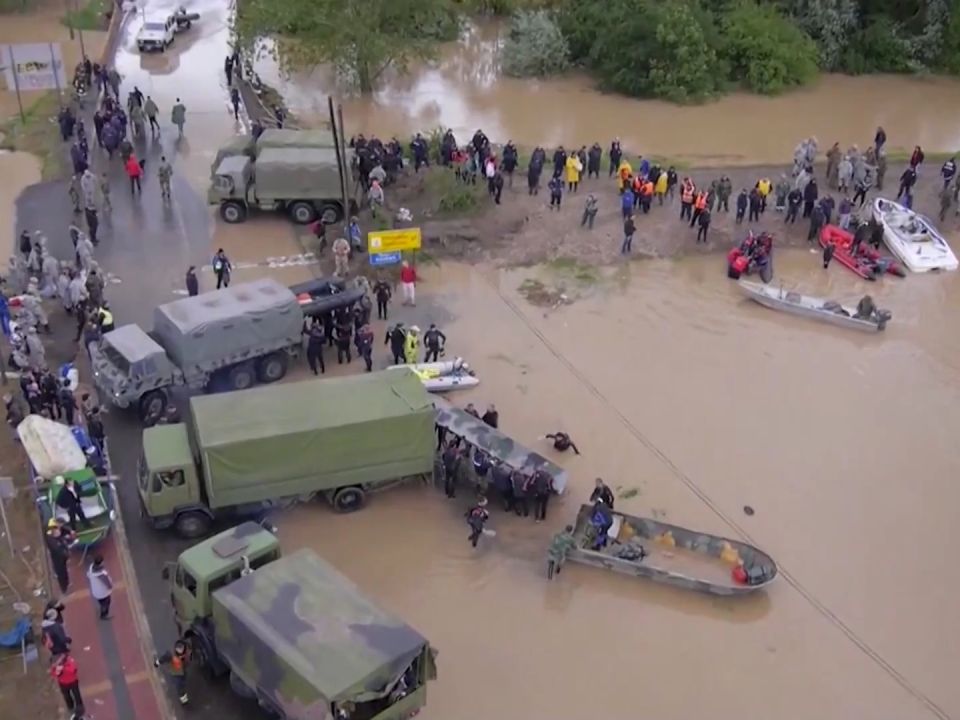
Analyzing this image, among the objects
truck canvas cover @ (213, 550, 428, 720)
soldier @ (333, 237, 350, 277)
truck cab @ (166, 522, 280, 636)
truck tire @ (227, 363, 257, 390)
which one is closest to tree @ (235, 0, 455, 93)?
soldier @ (333, 237, 350, 277)

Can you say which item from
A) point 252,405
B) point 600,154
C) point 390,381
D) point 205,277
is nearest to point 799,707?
point 390,381

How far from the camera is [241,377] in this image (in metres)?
22.5

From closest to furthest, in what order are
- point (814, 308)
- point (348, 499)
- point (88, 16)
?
point (348, 499) → point (814, 308) → point (88, 16)

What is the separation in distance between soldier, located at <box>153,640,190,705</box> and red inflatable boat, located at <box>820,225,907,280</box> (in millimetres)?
20038

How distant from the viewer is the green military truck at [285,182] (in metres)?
29.2

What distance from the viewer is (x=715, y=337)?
25.4m

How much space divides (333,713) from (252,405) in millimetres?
6803

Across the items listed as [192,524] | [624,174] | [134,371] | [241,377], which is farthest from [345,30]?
[192,524]

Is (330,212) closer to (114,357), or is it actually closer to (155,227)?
(155,227)

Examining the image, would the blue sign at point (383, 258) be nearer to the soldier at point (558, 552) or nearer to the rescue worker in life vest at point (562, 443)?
the rescue worker in life vest at point (562, 443)

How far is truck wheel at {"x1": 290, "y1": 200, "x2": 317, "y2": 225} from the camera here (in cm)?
2964

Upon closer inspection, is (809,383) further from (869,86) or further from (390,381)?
(869,86)

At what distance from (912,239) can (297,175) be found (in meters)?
16.4

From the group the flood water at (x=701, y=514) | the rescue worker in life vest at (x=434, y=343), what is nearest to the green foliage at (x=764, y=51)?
the flood water at (x=701, y=514)
